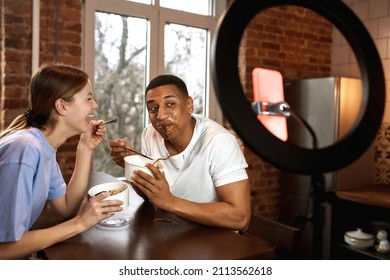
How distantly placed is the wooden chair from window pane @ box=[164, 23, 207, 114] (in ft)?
4.67

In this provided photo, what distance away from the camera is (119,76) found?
2221mm

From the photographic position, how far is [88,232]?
934 millimetres

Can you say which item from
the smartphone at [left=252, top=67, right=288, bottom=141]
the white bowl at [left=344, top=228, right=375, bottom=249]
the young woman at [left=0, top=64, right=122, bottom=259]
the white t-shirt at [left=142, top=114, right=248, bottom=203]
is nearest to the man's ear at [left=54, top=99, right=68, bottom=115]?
the young woman at [left=0, top=64, right=122, bottom=259]

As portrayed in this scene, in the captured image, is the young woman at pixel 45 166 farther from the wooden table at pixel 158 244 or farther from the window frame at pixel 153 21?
the window frame at pixel 153 21

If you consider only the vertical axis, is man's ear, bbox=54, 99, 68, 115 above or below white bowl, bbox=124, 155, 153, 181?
above

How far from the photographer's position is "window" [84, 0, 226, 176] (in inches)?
83.8

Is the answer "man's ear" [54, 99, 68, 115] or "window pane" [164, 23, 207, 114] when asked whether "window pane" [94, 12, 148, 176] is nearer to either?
"window pane" [164, 23, 207, 114]

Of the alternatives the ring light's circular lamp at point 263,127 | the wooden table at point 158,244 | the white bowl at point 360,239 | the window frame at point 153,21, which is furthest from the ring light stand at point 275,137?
the white bowl at point 360,239

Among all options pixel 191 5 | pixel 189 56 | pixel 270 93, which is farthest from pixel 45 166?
pixel 191 5

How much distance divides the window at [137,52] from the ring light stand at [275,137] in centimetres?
176

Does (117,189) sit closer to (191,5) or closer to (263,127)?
(263,127)

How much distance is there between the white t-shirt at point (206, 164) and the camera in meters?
1.14
